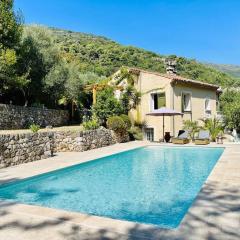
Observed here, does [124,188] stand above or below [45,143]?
below

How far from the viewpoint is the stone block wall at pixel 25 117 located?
1912 centimetres

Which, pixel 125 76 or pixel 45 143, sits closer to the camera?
pixel 45 143

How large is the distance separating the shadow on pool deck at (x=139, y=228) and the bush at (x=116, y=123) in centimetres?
1537

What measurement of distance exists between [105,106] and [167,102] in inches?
185

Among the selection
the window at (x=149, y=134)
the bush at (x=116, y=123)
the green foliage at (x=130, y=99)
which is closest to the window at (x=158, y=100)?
the green foliage at (x=130, y=99)

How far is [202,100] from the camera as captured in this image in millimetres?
26234

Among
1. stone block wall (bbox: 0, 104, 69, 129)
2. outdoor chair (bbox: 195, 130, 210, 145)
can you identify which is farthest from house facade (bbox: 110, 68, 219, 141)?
stone block wall (bbox: 0, 104, 69, 129)

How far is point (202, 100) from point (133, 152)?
10.7 metres

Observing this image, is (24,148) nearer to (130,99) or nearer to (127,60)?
(130,99)

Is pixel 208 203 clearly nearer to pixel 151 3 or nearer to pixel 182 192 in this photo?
pixel 182 192

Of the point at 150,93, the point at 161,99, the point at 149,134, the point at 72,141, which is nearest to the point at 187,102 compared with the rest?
the point at 161,99

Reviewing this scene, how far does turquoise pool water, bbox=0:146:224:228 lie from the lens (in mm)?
7457

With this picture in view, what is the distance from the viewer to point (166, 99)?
76.7ft

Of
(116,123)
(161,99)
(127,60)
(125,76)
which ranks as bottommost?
(116,123)
